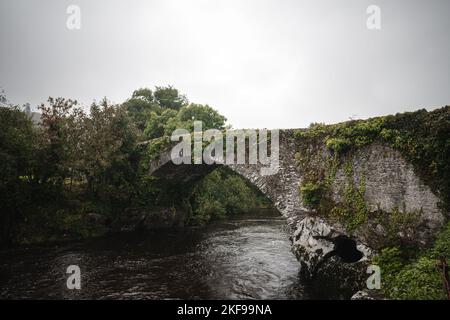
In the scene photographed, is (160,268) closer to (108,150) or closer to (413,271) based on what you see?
(108,150)

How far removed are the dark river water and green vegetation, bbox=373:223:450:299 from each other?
310cm

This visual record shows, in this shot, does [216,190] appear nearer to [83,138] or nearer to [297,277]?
[83,138]

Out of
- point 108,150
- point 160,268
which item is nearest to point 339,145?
point 160,268

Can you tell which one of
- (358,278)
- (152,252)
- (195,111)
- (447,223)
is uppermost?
(195,111)

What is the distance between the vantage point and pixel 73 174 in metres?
18.2

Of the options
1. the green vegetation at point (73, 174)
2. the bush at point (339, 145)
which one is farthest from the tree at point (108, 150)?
the bush at point (339, 145)

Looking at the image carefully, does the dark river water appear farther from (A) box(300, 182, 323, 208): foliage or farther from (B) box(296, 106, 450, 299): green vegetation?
(B) box(296, 106, 450, 299): green vegetation

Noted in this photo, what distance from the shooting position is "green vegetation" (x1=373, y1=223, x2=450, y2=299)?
720 cm

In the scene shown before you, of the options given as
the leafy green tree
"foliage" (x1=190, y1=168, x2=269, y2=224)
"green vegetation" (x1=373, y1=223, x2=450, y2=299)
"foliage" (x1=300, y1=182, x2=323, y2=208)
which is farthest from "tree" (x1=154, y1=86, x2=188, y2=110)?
"green vegetation" (x1=373, y1=223, x2=450, y2=299)

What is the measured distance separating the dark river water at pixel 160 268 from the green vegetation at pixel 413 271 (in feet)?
10.2

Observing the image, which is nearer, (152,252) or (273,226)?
(152,252)

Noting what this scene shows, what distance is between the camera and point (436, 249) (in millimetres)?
8320

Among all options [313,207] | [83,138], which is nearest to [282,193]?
[313,207]

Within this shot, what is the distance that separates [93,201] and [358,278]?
17.1m
